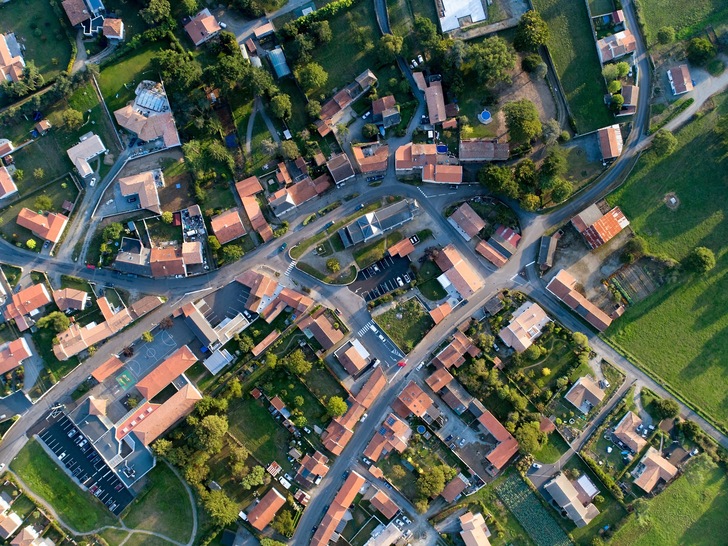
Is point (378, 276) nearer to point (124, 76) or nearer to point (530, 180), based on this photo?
point (530, 180)

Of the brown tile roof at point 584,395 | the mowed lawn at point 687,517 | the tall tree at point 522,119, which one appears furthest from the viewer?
the mowed lawn at point 687,517

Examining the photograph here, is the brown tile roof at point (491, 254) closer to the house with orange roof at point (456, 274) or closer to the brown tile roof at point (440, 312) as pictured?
the house with orange roof at point (456, 274)

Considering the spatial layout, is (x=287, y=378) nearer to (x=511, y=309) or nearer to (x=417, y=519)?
(x=417, y=519)

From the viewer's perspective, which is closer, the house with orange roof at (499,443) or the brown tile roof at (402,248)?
the house with orange roof at (499,443)

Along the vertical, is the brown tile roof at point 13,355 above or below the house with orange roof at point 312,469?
above

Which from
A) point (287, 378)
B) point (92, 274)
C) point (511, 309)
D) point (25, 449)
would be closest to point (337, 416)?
point (287, 378)

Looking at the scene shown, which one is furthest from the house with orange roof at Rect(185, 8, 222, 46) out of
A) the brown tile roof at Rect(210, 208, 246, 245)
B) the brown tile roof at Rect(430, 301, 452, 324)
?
the brown tile roof at Rect(430, 301, 452, 324)

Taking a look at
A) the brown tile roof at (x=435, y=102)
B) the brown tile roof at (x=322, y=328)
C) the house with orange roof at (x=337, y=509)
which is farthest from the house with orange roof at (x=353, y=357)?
the brown tile roof at (x=435, y=102)

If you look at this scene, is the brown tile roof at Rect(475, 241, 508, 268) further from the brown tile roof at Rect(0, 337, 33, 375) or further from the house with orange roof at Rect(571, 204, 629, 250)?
the brown tile roof at Rect(0, 337, 33, 375)
